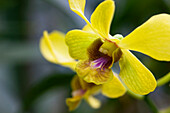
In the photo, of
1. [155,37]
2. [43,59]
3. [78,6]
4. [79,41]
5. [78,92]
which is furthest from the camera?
[43,59]

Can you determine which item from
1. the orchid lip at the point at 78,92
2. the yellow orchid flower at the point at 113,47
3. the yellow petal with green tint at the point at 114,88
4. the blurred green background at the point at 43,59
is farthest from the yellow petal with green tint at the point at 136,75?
the blurred green background at the point at 43,59

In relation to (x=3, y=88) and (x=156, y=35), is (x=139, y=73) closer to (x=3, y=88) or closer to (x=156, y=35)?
(x=156, y=35)

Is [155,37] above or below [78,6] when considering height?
below

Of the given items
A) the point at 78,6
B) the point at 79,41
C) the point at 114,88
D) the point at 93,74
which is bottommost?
the point at 114,88

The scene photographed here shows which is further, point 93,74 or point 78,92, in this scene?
point 78,92

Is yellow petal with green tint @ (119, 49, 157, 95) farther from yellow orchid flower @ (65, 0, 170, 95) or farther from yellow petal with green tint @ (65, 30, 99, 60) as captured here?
yellow petal with green tint @ (65, 30, 99, 60)

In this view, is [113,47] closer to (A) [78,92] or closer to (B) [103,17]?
(B) [103,17]

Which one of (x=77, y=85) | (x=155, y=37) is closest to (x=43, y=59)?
(x=77, y=85)

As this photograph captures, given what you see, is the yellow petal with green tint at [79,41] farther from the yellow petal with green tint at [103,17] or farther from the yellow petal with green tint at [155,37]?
the yellow petal with green tint at [155,37]
